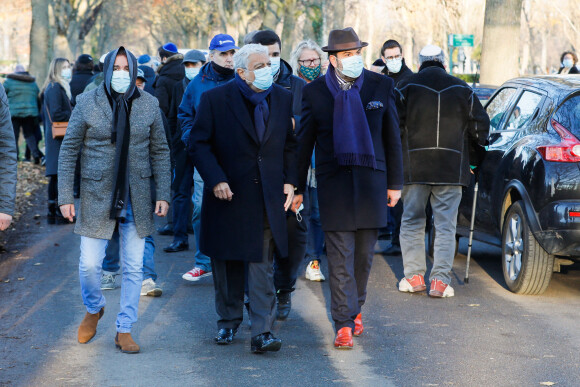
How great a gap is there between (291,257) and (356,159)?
1.04m

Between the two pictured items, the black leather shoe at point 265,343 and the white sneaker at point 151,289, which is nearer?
the black leather shoe at point 265,343

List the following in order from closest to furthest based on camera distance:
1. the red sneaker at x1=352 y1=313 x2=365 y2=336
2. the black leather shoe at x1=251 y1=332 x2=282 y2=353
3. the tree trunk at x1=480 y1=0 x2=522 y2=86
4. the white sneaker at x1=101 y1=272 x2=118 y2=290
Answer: the black leather shoe at x1=251 y1=332 x2=282 y2=353 < the red sneaker at x1=352 y1=313 x2=365 y2=336 < the white sneaker at x1=101 y1=272 x2=118 y2=290 < the tree trunk at x1=480 y1=0 x2=522 y2=86

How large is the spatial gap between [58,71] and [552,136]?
710 centimetres

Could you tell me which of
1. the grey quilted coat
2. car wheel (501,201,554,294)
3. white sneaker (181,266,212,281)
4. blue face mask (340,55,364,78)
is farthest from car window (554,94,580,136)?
white sneaker (181,266,212,281)

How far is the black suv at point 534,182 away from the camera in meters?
7.66

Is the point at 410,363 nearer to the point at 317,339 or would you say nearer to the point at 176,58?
Result: the point at 317,339

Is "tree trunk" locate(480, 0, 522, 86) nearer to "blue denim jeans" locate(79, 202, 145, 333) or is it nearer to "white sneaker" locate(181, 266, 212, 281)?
"white sneaker" locate(181, 266, 212, 281)

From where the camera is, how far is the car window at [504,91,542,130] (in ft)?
27.6

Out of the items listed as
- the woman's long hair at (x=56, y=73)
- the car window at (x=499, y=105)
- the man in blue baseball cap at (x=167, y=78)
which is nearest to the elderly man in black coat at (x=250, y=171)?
the car window at (x=499, y=105)

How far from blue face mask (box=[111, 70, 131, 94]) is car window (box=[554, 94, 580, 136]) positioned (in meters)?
3.48

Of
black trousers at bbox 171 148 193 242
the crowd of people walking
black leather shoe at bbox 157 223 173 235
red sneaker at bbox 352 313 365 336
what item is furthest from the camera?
black leather shoe at bbox 157 223 173 235

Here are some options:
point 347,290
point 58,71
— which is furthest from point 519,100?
point 58,71

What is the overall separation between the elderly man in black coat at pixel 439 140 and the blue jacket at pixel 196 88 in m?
1.54

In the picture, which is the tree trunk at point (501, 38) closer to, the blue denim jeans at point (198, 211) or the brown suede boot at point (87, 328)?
the blue denim jeans at point (198, 211)
